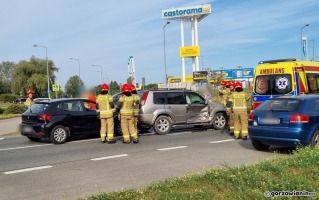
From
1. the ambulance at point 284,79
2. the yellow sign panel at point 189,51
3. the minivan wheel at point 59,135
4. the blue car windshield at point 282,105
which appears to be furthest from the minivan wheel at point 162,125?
the yellow sign panel at point 189,51

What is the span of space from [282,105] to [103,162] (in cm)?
445

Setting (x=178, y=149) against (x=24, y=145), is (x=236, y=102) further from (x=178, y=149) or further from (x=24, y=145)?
(x=24, y=145)

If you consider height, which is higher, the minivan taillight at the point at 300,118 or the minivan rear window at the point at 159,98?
the minivan rear window at the point at 159,98

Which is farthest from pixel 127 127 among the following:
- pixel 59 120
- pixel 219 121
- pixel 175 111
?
pixel 219 121

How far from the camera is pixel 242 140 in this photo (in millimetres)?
11711

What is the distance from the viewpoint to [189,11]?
6938cm

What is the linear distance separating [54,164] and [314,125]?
19.8 feet

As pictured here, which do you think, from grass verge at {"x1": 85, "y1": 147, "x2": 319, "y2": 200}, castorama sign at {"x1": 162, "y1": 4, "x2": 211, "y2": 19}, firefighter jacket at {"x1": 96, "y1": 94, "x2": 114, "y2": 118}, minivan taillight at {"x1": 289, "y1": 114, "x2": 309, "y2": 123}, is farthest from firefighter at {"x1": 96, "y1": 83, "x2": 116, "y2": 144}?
castorama sign at {"x1": 162, "y1": 4, "x2": 211, "y2": 19}

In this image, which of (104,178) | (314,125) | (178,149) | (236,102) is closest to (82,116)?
(178,149)

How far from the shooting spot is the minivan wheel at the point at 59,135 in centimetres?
1206

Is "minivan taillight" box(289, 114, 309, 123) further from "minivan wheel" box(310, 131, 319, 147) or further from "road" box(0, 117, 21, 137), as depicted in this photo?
"road" box(0, 117, 21, 137)

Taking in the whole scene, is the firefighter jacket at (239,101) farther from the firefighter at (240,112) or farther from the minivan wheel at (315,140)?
the minivan wheel at (315,140)

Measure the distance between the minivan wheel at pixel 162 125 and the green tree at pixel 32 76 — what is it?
211 ft

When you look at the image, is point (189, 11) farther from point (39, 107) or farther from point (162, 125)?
point (39, 107)
